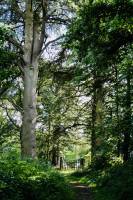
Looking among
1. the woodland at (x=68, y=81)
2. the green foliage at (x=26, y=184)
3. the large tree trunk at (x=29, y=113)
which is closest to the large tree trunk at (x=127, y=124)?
the woodland at (x=68, y=81)

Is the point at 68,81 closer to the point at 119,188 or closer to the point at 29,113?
the point at 29,113

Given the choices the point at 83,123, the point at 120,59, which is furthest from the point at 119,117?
the point at 83,123

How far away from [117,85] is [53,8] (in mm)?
4932

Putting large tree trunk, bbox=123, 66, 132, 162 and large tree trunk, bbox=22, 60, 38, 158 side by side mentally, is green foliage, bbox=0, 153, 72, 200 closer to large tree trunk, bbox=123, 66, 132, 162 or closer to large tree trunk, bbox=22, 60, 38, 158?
large tree trunk, bbox=22, 60, 38, 158

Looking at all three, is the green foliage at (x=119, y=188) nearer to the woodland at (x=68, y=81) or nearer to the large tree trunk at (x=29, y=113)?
the woodland at (x=68, y=81)

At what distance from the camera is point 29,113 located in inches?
787

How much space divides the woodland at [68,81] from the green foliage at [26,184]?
0.09ft

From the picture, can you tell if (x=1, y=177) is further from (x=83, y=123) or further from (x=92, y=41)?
(x=83, y=123)

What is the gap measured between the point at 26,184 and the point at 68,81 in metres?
13.2

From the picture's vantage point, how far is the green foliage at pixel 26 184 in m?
9.73

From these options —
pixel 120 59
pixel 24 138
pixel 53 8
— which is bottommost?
pixel 24 138

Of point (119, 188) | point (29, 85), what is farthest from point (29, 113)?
point (119, 188)

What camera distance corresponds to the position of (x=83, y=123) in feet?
121

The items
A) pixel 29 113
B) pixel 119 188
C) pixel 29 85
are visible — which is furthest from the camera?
pixel 29 85
